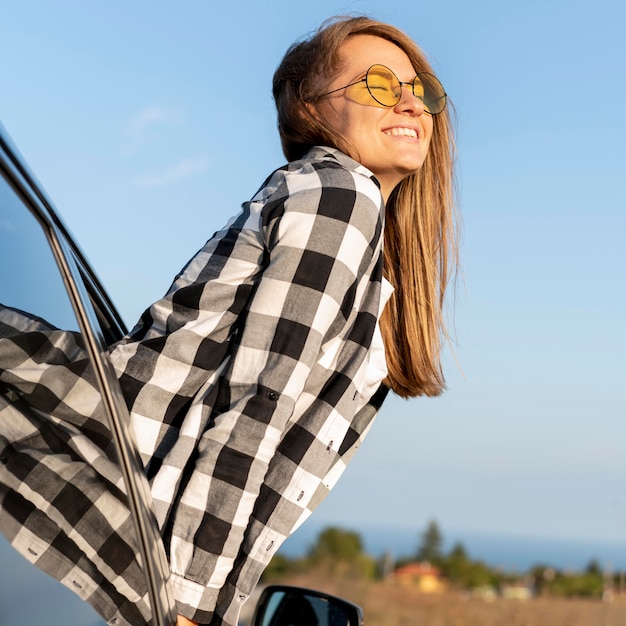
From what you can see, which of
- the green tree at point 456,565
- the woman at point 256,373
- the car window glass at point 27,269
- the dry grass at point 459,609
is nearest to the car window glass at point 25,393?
the car window glass at point 27,269

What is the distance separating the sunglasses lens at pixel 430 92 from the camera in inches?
101

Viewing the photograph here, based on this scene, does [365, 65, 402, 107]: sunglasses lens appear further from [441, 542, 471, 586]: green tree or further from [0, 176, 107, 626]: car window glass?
[441, 542, 471, 586]: green tree

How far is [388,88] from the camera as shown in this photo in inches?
98.6

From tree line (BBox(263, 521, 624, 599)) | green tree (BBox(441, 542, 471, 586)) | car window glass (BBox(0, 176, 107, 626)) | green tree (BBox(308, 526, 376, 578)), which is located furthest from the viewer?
green tree (BBox(441, 542, 471, 586))

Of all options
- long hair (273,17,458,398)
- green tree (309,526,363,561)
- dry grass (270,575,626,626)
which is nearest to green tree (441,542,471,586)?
green tree (309,526,363,561)

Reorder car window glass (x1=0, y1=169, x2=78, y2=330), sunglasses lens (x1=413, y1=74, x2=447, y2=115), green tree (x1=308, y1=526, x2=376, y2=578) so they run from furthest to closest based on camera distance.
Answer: green tree (x1=308, y1=526, x2=376, y2=578), sunglasses lens (x1=413, y1=74, x2=447, y2=115), car window glass (x1=0, y1=169, x2=78, y2=330)

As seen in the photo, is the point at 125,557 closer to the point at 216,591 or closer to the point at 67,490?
the point at 67,490

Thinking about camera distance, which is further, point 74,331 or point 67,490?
point 74,331

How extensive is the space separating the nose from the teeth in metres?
0.05

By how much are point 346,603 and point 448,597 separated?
107ft

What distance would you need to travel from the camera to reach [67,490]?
1.18 metres

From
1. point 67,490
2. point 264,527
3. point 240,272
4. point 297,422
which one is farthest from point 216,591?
point 240,272

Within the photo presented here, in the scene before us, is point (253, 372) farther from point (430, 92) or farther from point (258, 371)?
point (430, 92)

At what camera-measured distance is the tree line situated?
28109 mm
